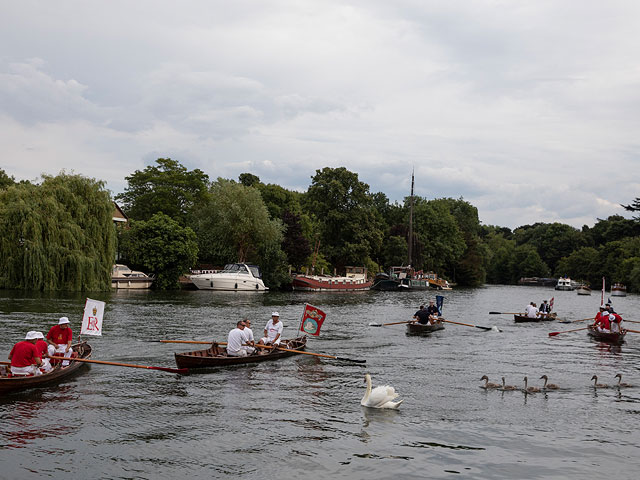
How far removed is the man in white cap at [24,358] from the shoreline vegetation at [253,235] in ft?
93.9

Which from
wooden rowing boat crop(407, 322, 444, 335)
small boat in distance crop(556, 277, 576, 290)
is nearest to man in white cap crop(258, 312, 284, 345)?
wooden rowing boat crop(407, 322, 444, 335)

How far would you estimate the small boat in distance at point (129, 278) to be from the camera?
5807 centimetres

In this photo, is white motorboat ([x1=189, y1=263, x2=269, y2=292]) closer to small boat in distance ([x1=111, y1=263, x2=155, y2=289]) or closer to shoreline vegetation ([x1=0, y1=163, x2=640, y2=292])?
shoreline vegetation ([x1=0, y1=163, x2=640, y2=292])

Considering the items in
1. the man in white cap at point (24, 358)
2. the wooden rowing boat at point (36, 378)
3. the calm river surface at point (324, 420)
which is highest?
the man in white cap at point (24, 358)

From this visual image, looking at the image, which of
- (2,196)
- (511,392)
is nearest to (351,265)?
(2,196)

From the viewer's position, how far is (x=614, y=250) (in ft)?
398

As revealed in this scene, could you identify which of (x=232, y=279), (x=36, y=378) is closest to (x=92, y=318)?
(x=36, y=378)

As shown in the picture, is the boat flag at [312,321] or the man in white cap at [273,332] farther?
the boat flag at [312,321]

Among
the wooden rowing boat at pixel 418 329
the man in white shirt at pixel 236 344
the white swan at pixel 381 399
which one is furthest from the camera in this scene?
the wooden rowing boat at pixel 418 329

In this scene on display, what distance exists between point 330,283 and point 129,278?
90.3 ft

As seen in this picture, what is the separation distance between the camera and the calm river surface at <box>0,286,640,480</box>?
12234 millimetres

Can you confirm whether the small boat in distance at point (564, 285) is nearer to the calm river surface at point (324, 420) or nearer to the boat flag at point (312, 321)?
the calm river surface at point (324, 420)

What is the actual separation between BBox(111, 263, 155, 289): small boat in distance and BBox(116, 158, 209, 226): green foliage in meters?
16.4

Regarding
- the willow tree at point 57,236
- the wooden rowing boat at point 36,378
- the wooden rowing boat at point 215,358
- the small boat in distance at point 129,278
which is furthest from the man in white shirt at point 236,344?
the small boat in distance at point 129,278
